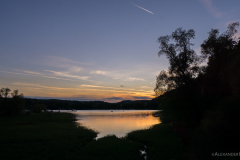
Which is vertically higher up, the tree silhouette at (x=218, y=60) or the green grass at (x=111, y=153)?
the tree silhouette at (x=218, y=60)

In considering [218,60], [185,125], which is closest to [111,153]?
[185,125]

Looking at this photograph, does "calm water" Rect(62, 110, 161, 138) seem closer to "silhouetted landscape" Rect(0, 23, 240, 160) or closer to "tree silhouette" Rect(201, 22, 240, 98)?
"silhouetted landscape" Rect(0, 23, 240, 160)

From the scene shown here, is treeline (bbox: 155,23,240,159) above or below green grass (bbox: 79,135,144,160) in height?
above

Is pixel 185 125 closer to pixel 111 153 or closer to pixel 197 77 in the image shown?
pixel 197 77

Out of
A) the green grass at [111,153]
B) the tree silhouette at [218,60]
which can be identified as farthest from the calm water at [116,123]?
the tree silhouette at [218,60]

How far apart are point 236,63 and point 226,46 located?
22.8ft

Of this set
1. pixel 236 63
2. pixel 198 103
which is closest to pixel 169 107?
pixel 198 103

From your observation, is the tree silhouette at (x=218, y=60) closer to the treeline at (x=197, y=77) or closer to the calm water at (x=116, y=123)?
the treeline at (x=197, y=77)

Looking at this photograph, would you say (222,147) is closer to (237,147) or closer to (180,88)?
(237,147)

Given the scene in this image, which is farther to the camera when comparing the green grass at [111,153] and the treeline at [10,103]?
the treeline at [10,103]

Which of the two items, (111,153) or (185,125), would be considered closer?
(111,153)

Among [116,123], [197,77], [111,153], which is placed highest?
[197,77]

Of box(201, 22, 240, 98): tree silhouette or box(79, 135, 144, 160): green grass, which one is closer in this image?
box(79, 135, 144, 160): green grass

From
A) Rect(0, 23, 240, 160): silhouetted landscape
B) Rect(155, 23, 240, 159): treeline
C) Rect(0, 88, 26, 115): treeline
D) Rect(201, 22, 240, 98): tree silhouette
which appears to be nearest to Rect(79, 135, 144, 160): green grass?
Rect(0, 23, 240, 160): silhouetted landscape
